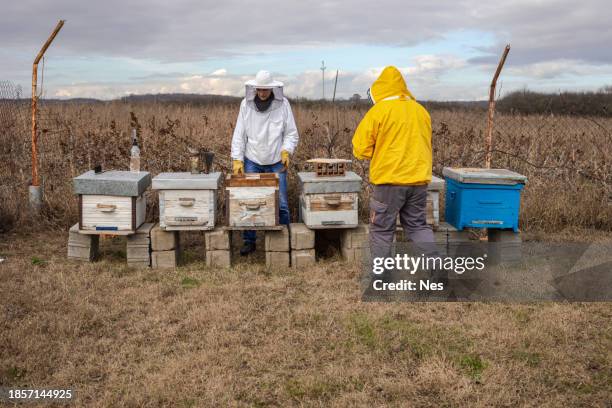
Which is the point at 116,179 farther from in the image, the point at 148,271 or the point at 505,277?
the point at 505,277

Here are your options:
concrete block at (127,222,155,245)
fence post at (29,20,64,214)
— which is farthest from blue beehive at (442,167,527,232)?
fence post at (29,20,64,214)

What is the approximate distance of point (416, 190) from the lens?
5320 millimetres

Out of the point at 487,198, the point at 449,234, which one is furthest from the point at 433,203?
the point at 487,198

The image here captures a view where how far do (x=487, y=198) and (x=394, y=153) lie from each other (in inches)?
61.3

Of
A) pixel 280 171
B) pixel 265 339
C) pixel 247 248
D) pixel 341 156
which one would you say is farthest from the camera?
pixel 341 156

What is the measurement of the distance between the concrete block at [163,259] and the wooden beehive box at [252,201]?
2.47 feet

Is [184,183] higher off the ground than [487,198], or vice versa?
[184,183]

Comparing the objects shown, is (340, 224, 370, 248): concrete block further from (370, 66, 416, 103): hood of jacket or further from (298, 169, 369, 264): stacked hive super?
(370, 66, 416, 103): hood of jacket

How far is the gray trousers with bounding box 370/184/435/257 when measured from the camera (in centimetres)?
526

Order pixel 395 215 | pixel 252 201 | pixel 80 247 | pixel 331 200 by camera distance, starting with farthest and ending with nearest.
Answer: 1. pixel 80 247
2. pixel 331 200
3. pixel 252 201
4. pixel 395 215

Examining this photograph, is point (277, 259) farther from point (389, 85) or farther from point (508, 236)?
point (508, 236)

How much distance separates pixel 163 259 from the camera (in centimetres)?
636

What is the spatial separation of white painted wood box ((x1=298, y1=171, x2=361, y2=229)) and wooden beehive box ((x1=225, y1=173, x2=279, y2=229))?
1.15 ft

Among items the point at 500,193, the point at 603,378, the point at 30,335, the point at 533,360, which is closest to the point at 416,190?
the point at 500,193
